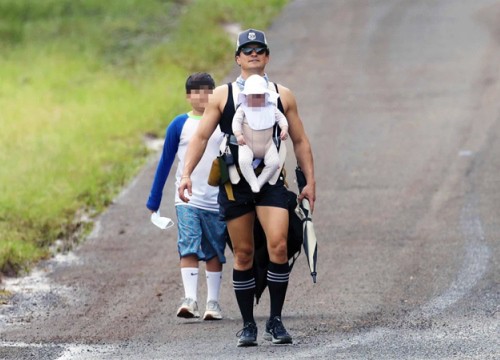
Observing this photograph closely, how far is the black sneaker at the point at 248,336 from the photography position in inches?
312

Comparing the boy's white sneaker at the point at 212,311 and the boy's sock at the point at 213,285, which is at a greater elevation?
the boy's sock at the point at 213,285

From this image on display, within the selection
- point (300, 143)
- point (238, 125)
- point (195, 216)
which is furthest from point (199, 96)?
point (238, 125)

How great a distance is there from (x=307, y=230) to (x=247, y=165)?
0.59 meters

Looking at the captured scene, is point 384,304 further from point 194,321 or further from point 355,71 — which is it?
point 355,71

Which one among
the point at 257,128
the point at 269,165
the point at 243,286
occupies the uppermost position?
the point at 257,128

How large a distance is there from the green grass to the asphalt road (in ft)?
2.03

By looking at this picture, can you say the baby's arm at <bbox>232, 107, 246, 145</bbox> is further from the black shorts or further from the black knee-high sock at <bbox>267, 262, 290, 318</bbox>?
the black knee-high sock at <bbox>267, 262, 290, 318</bbox>

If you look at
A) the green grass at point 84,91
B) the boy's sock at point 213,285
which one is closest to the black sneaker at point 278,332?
the boy's sock at point 213,285

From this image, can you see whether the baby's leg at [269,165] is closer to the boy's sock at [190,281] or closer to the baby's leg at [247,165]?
the baby's leg at [247,165]

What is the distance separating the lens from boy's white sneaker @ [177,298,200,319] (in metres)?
9.31

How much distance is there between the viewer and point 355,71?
886 inches

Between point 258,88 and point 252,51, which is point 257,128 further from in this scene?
point 252,51

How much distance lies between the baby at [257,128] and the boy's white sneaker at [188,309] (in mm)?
1897

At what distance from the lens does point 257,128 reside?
7715mm
